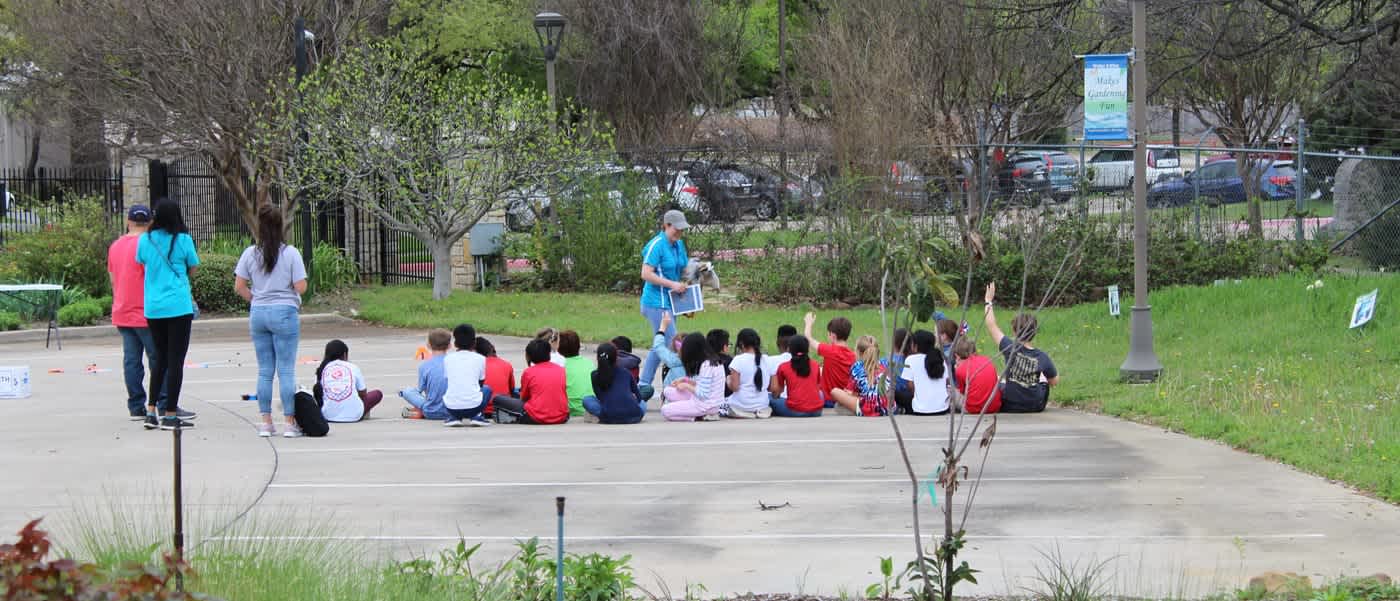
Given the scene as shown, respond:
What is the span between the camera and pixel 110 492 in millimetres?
8719

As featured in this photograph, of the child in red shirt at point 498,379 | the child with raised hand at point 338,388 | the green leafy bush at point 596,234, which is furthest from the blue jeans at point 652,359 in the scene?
the green leafy bush at point 596,234

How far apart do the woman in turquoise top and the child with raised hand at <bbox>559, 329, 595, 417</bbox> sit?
10.0 feet

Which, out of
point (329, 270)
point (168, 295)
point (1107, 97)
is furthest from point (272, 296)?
point (329, 270)

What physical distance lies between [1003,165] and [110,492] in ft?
54.1

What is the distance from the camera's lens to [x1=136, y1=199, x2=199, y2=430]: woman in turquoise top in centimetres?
1091

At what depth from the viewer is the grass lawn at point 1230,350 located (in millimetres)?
10164

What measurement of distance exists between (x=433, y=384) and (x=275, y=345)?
5.53 feet

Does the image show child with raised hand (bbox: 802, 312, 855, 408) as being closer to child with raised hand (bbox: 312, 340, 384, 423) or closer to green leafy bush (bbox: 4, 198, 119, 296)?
child with raised hand (bbox: 312, 340, 384, 423)

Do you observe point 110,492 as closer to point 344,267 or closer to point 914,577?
point 914,577

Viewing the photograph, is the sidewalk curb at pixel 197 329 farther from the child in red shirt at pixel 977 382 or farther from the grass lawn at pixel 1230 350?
the child in red shirt at pixel 977 382

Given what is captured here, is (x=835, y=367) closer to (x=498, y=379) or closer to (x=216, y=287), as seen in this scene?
(x=498, y=379)

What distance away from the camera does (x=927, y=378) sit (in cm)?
1220

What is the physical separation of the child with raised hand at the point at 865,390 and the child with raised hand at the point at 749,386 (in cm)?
63

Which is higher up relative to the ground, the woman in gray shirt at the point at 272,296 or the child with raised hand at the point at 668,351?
the woman in gray shirt at the point at 272,296
